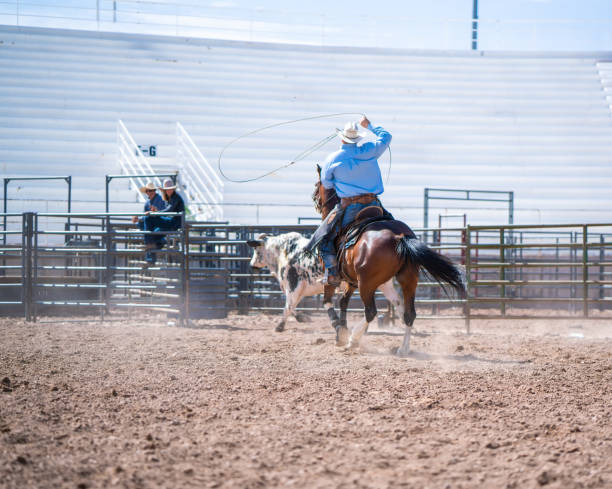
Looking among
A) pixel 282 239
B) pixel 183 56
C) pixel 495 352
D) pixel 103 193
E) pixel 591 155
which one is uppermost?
pixel 183 56

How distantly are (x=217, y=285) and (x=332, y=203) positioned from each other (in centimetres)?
345

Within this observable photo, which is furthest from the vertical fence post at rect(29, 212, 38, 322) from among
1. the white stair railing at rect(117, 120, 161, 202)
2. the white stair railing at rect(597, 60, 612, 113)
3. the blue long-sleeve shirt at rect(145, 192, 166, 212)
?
the white stair railing at rect(597, 60, 612, 113)

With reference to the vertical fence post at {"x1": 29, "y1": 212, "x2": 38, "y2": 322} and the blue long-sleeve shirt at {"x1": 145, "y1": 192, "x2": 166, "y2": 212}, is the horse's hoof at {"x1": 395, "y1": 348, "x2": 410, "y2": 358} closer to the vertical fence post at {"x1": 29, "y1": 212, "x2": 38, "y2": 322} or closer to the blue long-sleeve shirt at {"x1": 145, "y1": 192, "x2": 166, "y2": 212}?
the blue long-sleeve shirt at {"x1": 145, "y1": 192, "x2": 166, "y2": 212}

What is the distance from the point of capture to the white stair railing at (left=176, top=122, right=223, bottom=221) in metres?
15.5

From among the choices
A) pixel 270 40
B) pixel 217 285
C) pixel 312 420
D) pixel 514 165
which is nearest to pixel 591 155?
pixel 514 165

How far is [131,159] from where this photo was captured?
16734 mm

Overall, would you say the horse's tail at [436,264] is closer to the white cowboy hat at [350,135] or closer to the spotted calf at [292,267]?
the white cowboy hat at [350,135]

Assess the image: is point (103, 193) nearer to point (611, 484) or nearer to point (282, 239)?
point (282, 239)

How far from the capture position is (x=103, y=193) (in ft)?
53.3

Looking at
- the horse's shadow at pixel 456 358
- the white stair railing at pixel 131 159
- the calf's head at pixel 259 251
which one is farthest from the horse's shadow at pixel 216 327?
the white stair railing at pixel 131 159

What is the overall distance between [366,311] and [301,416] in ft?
8.36

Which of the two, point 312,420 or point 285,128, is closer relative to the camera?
point 312,420

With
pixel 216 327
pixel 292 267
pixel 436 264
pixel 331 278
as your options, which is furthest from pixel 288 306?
pixel 436 264

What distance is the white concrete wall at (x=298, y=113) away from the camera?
1717 centimetres
